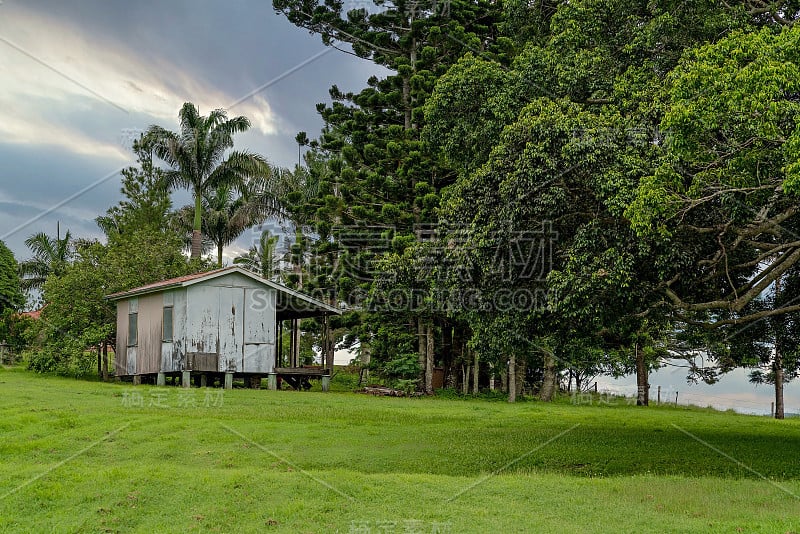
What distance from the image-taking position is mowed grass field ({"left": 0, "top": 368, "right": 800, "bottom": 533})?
8.93m

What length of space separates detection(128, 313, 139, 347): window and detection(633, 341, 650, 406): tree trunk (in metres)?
18.5

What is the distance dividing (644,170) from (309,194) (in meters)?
29.1

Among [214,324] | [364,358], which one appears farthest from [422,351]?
[214,324]

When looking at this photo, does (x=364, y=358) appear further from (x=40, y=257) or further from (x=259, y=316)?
(x=40, y=257)

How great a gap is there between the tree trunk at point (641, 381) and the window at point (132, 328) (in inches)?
729

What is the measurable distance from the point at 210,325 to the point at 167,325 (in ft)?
4.69

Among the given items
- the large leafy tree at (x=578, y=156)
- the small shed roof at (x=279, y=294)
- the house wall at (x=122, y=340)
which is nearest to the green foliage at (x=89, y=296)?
the house wall at (x=122, y=340)

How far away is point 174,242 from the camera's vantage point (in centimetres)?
3409

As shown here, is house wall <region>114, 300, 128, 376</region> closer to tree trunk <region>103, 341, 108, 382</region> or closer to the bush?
tree trunk <region>103, 341, 108, 382</region>

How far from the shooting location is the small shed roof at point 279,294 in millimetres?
25047

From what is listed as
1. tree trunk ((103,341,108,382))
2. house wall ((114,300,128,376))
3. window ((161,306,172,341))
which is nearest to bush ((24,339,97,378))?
tree trunk ((103,341,108,382))

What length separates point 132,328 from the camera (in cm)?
2778

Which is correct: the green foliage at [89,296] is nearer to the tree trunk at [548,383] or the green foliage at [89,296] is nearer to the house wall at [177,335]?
the house wall at [177,335]

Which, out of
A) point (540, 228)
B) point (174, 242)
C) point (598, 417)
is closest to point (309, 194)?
point (174, 242)
